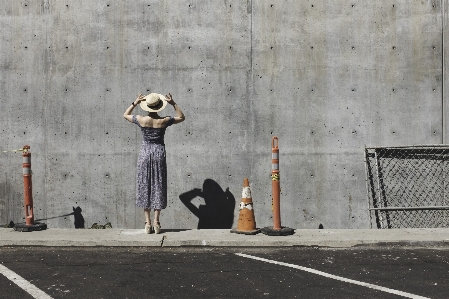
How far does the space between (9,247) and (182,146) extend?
10.3 feet

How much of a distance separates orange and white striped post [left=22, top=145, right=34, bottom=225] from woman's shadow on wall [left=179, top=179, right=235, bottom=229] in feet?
7.62

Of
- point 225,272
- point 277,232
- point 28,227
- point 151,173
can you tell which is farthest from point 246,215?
point 28,227

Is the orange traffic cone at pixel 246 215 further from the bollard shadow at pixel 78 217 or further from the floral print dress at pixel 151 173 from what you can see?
the bollard shadow at pixel 78 217

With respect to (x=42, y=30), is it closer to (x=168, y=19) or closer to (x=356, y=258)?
(x=168, y=19)

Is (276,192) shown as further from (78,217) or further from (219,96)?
(78,217)

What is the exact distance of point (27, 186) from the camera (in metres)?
9.19

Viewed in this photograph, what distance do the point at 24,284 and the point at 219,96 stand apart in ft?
16.0

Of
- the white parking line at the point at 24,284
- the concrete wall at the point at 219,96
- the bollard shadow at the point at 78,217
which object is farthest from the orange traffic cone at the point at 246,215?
the white parking line at the point at 24,284

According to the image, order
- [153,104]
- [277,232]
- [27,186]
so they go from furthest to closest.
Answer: [27,186]
[153,104]
[277,232]

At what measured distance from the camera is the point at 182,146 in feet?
33.1

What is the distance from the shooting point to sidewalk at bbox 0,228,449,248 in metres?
8.40

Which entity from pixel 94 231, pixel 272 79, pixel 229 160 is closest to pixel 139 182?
pixel 94 231

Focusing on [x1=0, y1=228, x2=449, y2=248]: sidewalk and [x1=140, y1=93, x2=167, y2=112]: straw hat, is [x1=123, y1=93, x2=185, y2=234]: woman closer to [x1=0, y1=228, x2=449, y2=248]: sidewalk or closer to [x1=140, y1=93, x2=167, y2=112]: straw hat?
[x1=140, y1=93, x2=167, y2=112]: straw hat

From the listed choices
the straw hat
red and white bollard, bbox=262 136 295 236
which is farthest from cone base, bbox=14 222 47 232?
red and white bollard, bbox=262 136 295 236
